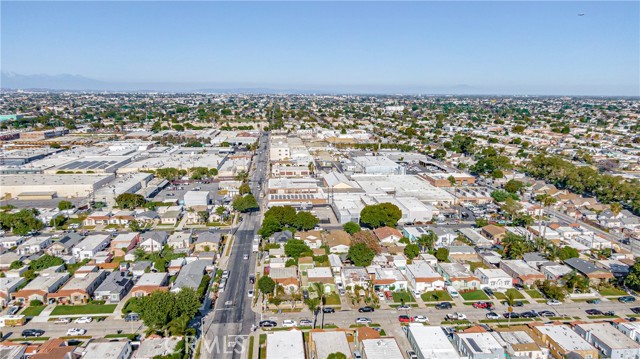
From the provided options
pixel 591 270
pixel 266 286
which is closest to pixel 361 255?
pixel 266 286

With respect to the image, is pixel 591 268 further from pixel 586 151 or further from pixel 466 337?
pixel 586 151

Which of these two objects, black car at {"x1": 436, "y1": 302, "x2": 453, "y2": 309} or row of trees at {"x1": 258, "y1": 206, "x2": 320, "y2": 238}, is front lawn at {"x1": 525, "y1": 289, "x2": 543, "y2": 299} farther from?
row of trees at {"x1": 258, "y1": 206, "x2": 320, "y2": 238}

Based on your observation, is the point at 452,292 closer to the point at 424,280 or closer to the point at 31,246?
the point at 424,280

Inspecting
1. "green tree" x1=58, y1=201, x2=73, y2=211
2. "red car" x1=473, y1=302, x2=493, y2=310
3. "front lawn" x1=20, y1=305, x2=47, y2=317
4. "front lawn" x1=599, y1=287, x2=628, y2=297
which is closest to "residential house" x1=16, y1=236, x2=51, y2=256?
"green tree" x1=58, y1=201, x2=73, y2=211

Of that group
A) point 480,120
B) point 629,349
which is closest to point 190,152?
point 629,349

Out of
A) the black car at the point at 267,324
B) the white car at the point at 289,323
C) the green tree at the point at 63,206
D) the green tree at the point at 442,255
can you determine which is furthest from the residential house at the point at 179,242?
the green tree at the point at 442,255
